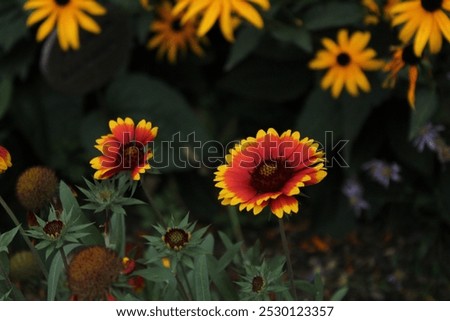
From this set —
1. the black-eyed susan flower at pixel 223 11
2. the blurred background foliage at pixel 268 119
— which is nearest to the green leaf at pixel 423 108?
the blurred background foliage at pixel 268 119

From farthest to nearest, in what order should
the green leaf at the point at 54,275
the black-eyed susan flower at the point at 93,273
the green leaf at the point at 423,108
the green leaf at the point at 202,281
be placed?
the green leaf at the point at 423,108
the green leaf at the point at 202,281
the green leaf at the point at 54,275
the black-eyed susan flower at the point at 93,273

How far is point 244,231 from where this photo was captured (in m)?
2.54

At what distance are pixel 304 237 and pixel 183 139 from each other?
0.50 m

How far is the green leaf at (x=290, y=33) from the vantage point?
194 centimetres

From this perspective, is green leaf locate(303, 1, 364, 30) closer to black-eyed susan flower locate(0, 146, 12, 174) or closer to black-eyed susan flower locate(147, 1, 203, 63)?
black-eyed susan flower locate(147, 1, 203, 63)

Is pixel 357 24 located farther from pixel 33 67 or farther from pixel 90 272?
pixel 90 272

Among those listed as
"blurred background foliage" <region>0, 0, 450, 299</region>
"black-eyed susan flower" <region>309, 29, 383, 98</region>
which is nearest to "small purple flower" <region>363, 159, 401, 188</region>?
"blurred background foliage" <region>0, 0, 450, 299</region>

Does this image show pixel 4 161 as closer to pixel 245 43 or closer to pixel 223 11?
pixel 223 11

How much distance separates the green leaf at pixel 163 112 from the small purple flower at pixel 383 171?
0.45m

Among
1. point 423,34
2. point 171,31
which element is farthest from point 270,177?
point 171,31

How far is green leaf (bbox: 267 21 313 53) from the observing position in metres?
1.94

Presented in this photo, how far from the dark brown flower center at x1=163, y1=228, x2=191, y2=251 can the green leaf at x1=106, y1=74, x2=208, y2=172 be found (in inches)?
41.6

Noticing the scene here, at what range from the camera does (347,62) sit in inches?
78.0

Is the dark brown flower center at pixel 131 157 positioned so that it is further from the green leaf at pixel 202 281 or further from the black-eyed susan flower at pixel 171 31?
the black-eyed susan flower at pixel 171 31
